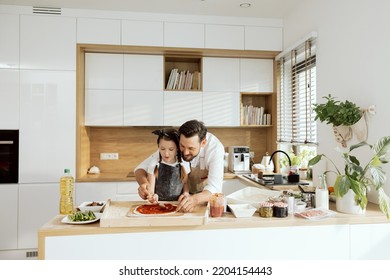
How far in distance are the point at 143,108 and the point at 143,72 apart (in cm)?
42

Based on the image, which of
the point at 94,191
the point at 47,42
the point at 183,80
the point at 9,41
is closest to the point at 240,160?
the point at 183,80

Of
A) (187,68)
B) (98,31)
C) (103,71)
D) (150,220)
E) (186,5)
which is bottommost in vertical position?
(150,220)

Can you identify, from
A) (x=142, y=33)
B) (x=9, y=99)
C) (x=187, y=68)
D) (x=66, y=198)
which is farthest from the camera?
(x=187, y=68)

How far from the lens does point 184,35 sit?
3850 millimetres

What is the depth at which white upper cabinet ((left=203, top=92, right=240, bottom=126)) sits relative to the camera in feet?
13.2

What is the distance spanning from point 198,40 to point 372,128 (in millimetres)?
2207

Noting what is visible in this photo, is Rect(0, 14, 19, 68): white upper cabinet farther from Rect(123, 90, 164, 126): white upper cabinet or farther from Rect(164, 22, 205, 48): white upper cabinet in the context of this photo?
Rect(164, 22, 205, 48): white upper cabinet

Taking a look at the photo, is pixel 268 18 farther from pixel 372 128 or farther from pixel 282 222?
pixel 282 222

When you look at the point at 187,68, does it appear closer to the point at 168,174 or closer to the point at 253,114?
the point at 253,114

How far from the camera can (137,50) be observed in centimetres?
383

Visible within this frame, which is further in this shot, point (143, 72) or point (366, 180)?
point (143, 72)

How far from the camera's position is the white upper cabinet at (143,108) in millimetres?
3887

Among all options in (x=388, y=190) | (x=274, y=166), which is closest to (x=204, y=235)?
(x=388, y=190)

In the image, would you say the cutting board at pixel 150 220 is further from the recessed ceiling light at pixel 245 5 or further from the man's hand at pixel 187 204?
the recessed ceiling light at pixel 245 5
